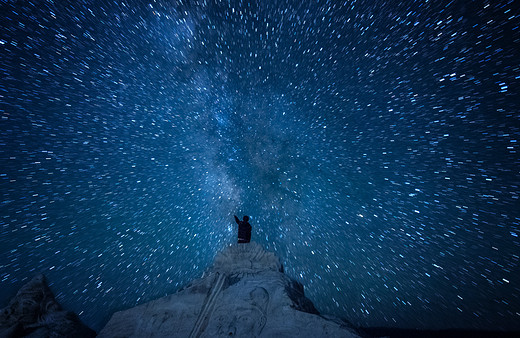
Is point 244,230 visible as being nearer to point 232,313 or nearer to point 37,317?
point 232,313

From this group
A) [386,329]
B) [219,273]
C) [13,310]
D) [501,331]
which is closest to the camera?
[13,310]

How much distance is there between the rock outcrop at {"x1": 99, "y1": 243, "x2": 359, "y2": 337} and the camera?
239 inches

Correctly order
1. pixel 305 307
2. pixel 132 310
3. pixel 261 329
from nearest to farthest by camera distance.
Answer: pixel 261 329
pixel 305 307
pixel 132 310

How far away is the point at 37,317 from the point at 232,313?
7645 mm

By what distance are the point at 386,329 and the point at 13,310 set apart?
115ft

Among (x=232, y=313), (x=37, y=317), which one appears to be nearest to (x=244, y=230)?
(x=232, y=313)

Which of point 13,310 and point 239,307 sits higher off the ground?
point 13,310

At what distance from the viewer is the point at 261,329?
621cm

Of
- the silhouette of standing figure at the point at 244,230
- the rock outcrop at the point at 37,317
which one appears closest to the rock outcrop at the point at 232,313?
the rock outcrop at the point at 37,317

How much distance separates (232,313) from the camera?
23.0 ft

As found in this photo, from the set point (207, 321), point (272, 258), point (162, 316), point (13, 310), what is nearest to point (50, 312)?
point (13, 310)

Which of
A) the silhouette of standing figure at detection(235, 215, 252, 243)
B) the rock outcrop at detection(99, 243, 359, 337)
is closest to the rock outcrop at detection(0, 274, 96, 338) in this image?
the rock outcrop at detection(99, 243, 359, 337)

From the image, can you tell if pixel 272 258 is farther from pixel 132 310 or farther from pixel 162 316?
pixel 132 310

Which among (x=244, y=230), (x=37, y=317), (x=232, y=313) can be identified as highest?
(x=244, y=230)
